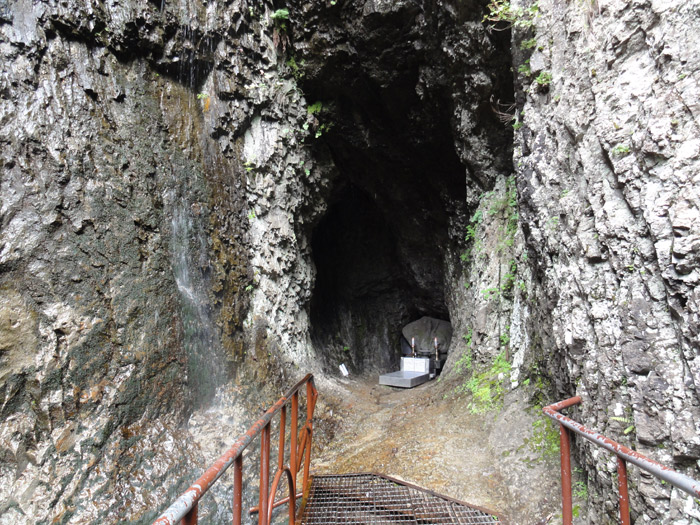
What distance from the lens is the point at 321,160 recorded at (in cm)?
826

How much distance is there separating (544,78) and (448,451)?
4.12 meters

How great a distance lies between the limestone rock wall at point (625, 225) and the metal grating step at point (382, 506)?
1034mm

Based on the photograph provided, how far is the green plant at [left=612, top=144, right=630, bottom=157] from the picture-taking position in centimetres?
264

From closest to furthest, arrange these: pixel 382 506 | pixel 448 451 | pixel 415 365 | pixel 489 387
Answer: pixel 382 506
pixel 448 451
pixel 489 387
pixel 415 365

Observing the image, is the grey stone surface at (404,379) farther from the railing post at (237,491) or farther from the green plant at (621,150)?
the railing post at (237,491)

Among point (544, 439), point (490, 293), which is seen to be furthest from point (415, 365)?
point (544, 439)

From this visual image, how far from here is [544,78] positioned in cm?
381

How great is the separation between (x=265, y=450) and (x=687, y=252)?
8.90 feet

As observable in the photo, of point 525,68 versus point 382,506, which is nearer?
point 382,506

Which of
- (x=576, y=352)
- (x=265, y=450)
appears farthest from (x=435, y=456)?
(x=265, y=450)

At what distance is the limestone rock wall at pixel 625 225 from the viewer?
2.19 meters

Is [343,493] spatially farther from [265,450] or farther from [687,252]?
[687,252]

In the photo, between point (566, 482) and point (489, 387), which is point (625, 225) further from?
point (489, 387)

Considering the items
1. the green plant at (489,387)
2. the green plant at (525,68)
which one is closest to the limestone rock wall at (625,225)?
the green plant at (525,68)
